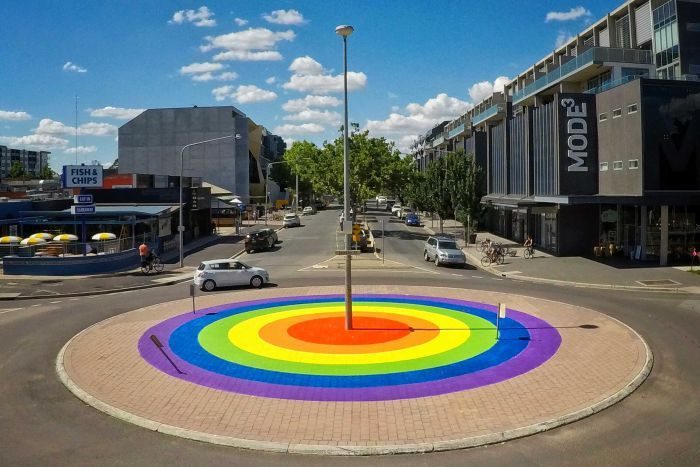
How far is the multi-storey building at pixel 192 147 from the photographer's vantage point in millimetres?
97500

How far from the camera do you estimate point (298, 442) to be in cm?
1077

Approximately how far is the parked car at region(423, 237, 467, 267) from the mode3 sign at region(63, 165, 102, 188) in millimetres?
26078

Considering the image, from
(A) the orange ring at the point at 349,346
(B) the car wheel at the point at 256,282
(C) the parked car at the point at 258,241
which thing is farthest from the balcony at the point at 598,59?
(A) the orange ring at the point at 349,346

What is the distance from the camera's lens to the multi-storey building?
320 feet

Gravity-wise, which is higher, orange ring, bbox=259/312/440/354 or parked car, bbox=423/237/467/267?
parked car, bbox=423/237/467/267

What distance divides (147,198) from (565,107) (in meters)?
35.7

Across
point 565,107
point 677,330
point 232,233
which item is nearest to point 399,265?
point 565,107

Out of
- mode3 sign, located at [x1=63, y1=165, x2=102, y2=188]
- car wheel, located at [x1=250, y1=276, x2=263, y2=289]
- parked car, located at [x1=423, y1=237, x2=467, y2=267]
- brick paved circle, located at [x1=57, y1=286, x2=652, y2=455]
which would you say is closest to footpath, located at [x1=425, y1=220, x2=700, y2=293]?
parked car, located at [x1=423, y1=237, x2=467, y2=267]

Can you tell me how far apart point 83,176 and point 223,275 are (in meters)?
22.9

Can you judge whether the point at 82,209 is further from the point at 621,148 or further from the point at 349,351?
the point at 621,148

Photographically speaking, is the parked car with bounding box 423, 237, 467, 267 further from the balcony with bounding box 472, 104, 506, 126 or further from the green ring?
the balcony with bounding box 472, 104, 506, 126

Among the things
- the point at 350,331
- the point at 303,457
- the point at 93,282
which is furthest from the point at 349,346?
the point at 93,282

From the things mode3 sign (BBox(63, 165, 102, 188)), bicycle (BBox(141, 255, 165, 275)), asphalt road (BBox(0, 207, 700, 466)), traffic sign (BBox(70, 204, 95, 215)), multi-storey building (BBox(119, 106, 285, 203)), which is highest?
multi-storey building (BBox(119, 106, 285, 203))

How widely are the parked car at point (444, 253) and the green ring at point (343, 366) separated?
16219 millimetres
